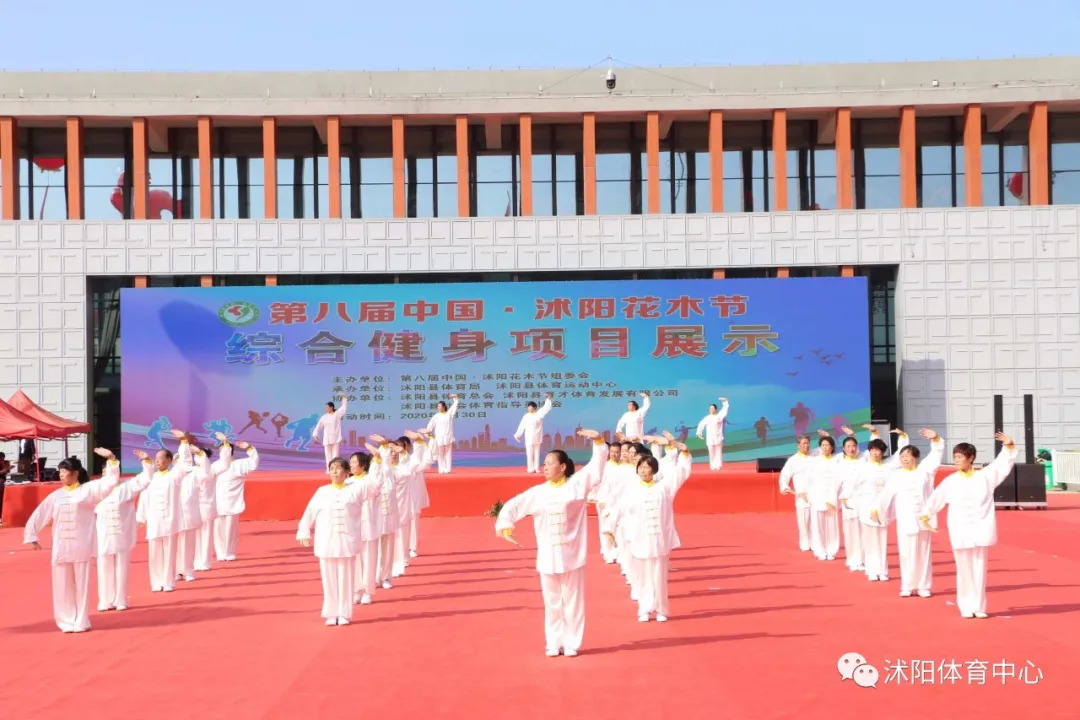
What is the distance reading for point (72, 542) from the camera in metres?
11.6

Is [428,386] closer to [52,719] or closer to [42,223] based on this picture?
[42,223]

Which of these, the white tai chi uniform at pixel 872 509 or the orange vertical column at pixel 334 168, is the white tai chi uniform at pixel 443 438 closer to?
the orange vertical column at pixel 334 168

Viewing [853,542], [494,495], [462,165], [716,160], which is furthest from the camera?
[716,160]

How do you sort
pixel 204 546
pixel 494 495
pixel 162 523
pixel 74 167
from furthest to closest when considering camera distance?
pixel 74 167, pixel 494 495, pixel 204 546, pixel 162 523

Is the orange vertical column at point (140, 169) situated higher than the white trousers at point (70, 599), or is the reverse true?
the orange vertical column at point (140, 169)

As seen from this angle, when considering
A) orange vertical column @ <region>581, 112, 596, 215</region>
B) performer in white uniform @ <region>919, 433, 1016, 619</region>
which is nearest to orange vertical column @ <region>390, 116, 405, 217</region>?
orange vertical column @ <region>581, 112, 596, 215</region>

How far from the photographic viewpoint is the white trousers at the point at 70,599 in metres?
11.4

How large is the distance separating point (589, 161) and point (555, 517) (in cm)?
2102

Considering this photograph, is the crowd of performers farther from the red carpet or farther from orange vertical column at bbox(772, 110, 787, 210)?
orange vertical column at bbox(772, 110, 787, 210)

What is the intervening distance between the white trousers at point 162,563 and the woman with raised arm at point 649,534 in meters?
5.57

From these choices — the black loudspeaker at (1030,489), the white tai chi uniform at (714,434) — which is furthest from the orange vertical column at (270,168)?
the black loudspeaker at (1030,489)

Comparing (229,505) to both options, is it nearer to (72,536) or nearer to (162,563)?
(162,563)

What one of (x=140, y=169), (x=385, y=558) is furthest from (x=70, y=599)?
(x=140, y=169)

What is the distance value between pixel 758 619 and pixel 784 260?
1903cm
